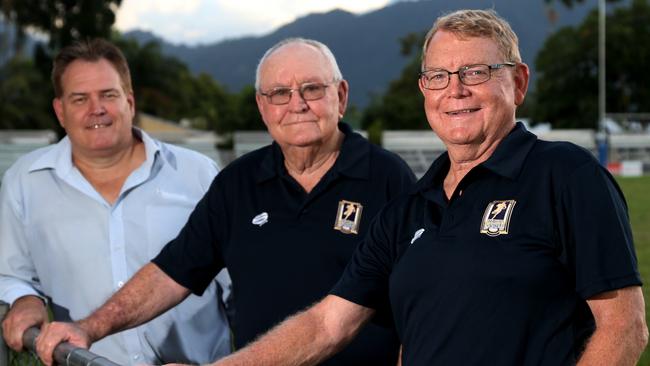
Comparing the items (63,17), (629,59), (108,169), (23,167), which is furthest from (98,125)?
(629,59)

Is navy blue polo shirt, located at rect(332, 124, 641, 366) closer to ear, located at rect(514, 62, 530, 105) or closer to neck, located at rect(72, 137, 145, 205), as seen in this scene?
ear, located at rect(514, 62, 530, 105)

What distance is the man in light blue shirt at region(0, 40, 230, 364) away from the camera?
4.50 metres

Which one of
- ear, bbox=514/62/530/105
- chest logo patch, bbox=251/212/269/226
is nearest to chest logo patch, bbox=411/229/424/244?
ear, bbox=514/62/530/105

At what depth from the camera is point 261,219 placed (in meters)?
3.93

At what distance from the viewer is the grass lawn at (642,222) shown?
12128mm

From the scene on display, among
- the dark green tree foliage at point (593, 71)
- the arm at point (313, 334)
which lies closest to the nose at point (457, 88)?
the arm at point (313, 334)

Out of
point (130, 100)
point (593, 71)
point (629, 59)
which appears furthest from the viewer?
point (593, 71)

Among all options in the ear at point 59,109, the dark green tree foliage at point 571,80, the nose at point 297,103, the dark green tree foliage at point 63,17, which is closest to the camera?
the nose at point 297,103

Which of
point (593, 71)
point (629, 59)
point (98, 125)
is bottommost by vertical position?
point (593, 71)

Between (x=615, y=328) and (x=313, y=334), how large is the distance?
92cm

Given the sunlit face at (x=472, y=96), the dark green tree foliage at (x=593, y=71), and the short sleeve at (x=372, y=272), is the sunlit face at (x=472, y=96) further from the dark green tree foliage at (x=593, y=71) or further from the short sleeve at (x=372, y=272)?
the dark green tree foliage at (x=593, y=71)

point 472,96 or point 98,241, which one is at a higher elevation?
point 472,96

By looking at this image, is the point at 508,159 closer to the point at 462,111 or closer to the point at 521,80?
the point at 462,111

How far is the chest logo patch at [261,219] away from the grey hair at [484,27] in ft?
3.92
